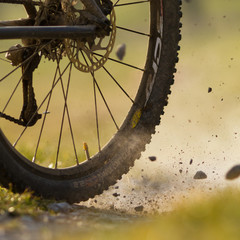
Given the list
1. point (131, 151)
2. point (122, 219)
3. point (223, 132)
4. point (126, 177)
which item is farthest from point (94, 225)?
point (223, 132)

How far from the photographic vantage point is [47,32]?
15.2ft

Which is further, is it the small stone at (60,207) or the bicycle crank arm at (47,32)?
the small stone at (60,207)

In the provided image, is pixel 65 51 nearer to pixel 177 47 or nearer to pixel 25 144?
pixel 177 47

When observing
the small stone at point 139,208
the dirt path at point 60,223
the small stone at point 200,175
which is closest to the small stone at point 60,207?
the dirt path at point 60,223

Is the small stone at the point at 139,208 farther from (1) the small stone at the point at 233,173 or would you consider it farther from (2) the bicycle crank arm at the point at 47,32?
(2) the bicycle crank arm at the point at 47,32

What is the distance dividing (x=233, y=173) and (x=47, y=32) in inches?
89.9

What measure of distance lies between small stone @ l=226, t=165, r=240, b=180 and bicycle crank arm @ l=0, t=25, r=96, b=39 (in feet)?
6.42

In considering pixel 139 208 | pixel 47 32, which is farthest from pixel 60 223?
pixel 139 208

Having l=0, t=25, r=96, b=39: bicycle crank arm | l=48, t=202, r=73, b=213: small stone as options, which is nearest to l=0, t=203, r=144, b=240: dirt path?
l=48, t=202, r=73, b=213: small stone

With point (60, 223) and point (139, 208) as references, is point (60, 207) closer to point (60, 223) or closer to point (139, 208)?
point (60, 223)

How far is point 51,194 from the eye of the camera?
497cm

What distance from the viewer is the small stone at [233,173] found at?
5.94m

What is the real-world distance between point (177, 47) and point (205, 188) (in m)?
1.29

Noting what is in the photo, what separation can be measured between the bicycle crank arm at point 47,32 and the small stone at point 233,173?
196 centimetres
